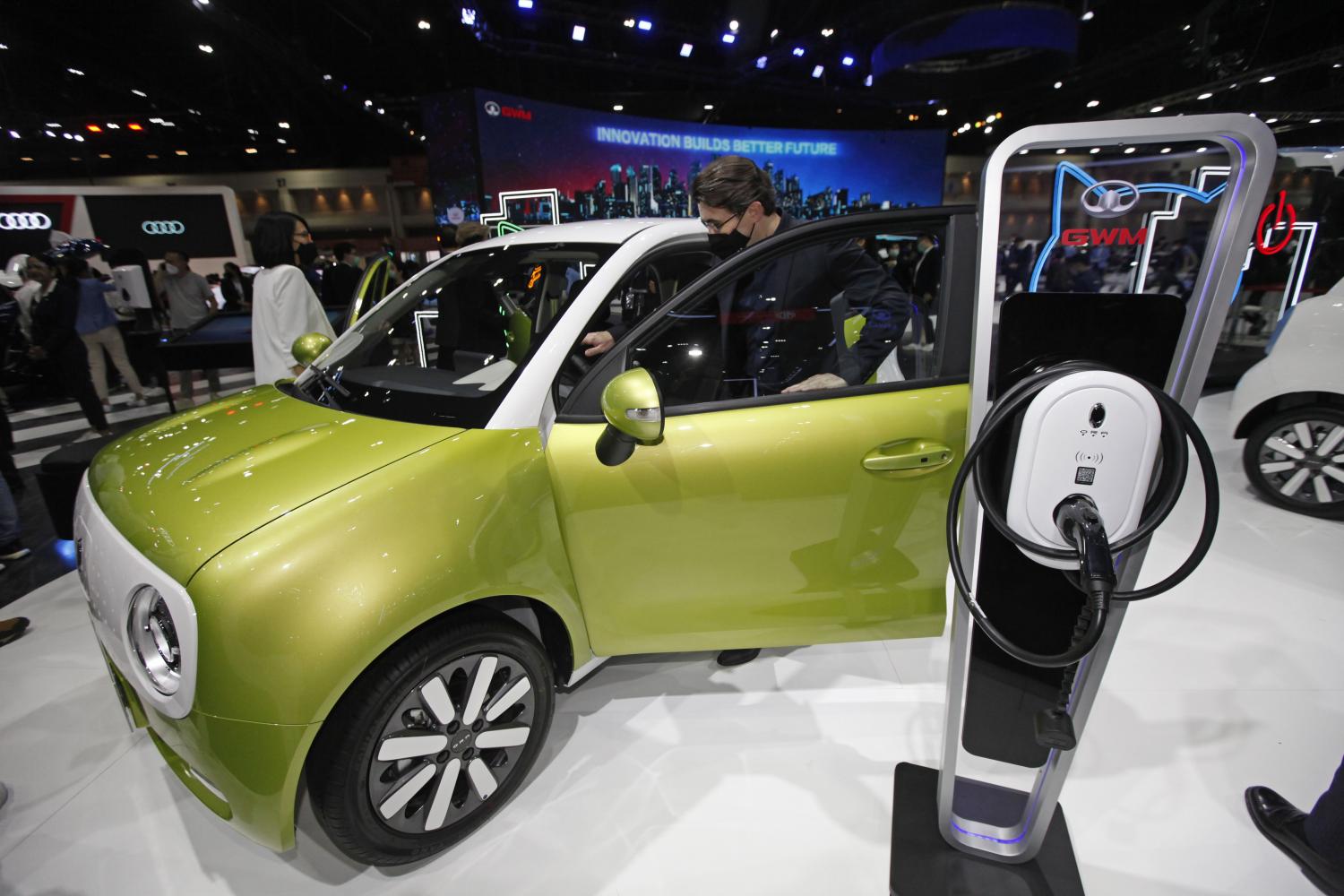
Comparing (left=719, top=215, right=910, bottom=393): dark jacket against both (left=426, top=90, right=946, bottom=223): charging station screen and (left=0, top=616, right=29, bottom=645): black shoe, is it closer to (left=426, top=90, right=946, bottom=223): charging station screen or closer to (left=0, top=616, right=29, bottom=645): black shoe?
(left=0, top=616, right=29, bottom=645): black shoe

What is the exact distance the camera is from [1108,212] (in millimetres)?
A: 1019

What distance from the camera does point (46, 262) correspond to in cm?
573

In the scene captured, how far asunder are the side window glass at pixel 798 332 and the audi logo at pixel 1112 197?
0.67 metres

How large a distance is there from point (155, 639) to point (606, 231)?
1.50 m

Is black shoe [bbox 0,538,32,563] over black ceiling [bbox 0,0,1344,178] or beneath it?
beneath

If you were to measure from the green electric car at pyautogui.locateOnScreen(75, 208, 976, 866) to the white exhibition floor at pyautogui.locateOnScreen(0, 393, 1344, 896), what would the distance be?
0.25 m

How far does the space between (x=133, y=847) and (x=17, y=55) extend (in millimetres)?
10257

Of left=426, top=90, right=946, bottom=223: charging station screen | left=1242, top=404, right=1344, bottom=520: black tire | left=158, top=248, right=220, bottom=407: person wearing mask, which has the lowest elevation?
left=1242, top=404, right=1344, bottom=520: black tire

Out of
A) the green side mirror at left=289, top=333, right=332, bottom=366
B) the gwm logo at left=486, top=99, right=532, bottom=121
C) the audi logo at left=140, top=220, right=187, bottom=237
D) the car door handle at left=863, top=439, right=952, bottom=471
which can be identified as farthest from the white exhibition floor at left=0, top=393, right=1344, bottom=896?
the audi logo at left=140, top=220, right=187, bottom=237

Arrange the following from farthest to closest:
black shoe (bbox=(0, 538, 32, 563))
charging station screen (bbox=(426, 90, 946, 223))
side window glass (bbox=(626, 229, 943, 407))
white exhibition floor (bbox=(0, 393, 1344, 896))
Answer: charging station screen (bbox=(426, 90, 946, 223)), black shoe (bbox=(0, 538, 32, 563)), side window glass (bbox=(626, 229, 943, 407)), white exhibition floor (bbox=(0, 393, 1344, 896))

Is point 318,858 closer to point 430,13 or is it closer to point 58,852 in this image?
point 58,852

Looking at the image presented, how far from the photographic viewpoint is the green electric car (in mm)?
1190

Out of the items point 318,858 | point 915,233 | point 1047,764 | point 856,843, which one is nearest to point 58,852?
point 318,858

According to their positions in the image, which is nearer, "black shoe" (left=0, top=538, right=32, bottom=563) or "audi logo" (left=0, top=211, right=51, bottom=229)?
"black shoe" (left=0, top=538, right=32, bottom=563)
